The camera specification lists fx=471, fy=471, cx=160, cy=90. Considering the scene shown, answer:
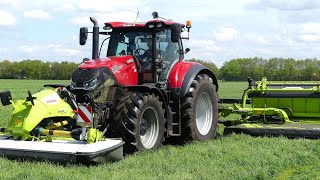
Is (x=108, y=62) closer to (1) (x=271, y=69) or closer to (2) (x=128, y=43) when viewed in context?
(2) (x=128, y=43)

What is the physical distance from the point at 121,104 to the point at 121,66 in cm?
92

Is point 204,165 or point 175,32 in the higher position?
point 175,32

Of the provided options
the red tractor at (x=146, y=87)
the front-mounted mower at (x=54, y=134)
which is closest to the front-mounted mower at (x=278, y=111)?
the red tractor at (x=146, y=87)

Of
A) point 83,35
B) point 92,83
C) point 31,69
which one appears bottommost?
point 31,69

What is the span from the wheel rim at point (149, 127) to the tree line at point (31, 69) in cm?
7347

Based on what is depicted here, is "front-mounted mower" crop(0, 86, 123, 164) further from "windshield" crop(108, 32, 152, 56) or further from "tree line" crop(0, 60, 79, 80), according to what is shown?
"tree line" crop(0, 60, 79, 80)

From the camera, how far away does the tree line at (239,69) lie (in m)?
64.7

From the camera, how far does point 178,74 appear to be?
29.3ft

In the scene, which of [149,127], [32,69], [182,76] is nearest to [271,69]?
[32,69]

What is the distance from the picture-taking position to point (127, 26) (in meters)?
8.86

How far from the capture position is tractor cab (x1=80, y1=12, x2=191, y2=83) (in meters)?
8.54

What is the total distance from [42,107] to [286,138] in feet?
15.4

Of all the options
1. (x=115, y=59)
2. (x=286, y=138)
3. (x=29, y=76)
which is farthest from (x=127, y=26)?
(x=29, y=76)

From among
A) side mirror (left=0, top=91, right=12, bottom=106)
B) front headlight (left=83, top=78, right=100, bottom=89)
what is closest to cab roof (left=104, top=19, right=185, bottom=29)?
front headlight (left=83, top=78, right=100, bottom=89)
